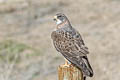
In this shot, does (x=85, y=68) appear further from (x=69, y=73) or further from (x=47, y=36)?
(x=47, y=36)

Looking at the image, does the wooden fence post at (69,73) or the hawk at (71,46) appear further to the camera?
the hawk at (71,46)

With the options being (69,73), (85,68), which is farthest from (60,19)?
(69,73)

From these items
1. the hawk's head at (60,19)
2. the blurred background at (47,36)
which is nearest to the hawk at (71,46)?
the hawk's head at (60,19)

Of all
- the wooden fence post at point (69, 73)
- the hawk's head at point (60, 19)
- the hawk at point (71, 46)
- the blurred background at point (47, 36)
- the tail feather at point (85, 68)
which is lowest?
the wooden fence post at point (69, 73)

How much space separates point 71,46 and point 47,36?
755 centimetres

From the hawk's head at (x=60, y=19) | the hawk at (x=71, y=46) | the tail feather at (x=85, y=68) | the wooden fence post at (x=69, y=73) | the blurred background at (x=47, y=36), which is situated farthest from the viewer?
the blurred background at (x=47, y=36)

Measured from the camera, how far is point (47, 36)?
14711 millimetres

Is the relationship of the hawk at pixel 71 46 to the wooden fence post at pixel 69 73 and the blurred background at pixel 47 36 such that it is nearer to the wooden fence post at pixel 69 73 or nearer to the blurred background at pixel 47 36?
the wooden fence post at pixel 69 73

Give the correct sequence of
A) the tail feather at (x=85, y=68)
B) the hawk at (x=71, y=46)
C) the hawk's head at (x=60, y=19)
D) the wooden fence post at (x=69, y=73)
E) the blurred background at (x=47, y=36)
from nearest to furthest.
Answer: the wooden fence post at (x=69, y=73)
the tail feather at (x=85, y=68)
the hawk at (x=71, y=46)
the hawk's head at (x=60, y=19)
the blurred background at (x=47, y=36)

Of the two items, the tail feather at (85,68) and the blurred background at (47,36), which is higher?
the blurred background at (47,36)

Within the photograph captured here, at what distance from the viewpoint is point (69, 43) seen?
7.25m

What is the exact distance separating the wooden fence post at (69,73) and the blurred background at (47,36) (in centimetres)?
275

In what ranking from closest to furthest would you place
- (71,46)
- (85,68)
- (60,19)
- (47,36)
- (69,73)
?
(69,73) → (85,68) → (71,46) → (60,19) → (47,36)

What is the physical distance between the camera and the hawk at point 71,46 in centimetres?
662
